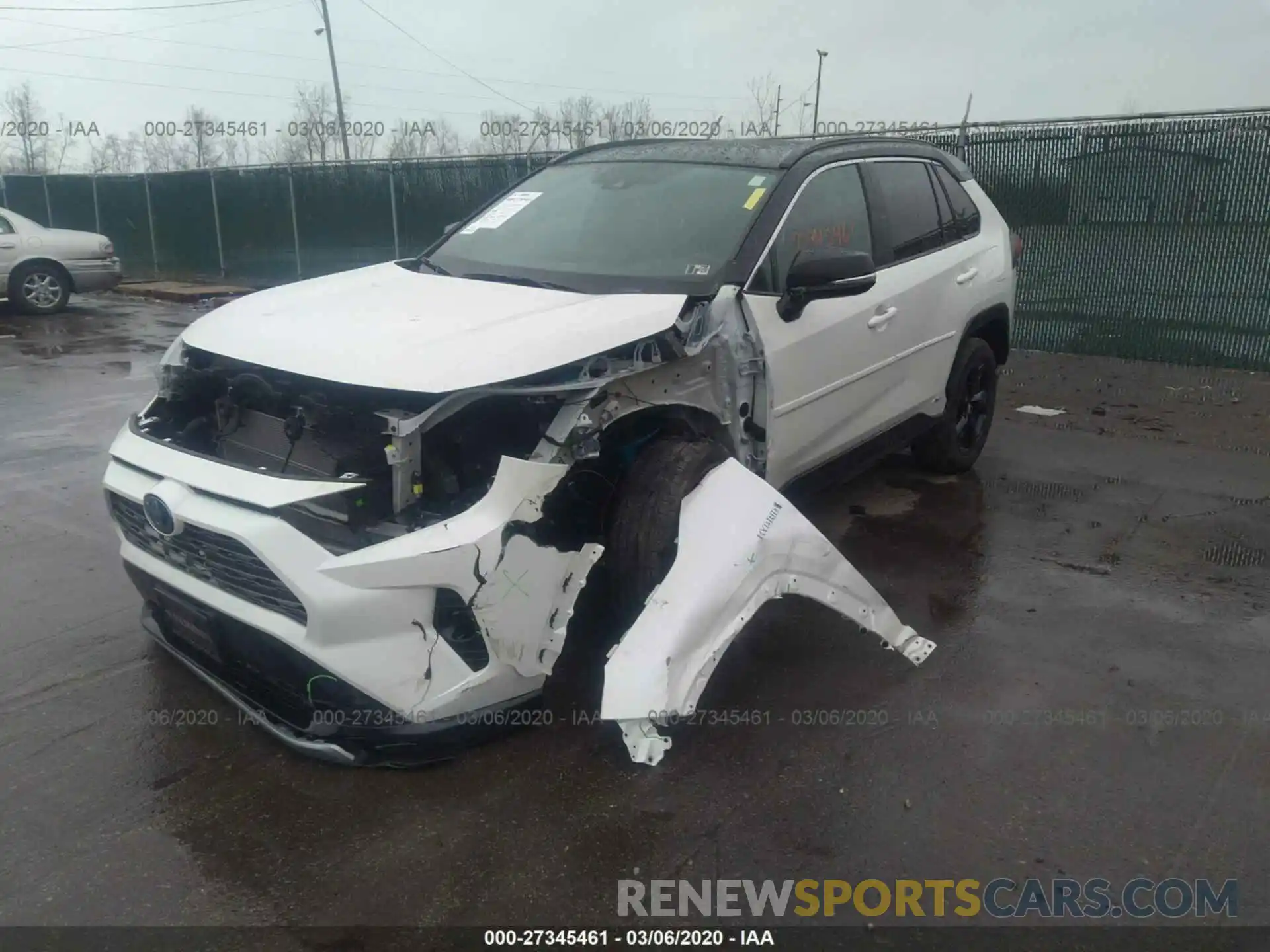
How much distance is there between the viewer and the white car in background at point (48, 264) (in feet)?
42.5

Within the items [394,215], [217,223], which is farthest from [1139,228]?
[217,223]

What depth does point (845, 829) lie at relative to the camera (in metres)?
2.83

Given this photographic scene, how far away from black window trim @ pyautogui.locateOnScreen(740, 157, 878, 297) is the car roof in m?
0.03

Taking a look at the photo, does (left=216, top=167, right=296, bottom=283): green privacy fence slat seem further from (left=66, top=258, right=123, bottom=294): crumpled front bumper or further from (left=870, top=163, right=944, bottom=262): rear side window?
(left=870, top=163, right=944, bottom=262): rear side window

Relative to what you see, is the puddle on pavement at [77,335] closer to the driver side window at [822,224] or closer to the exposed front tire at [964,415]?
the exposed front tire at [964,415]

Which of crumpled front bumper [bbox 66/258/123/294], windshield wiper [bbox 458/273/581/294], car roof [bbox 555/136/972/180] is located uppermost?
car roof [bbox 555/136/972/180]

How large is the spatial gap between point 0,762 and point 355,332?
1722mm

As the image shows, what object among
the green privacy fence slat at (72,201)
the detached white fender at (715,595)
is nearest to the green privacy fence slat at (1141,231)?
the detached white fender at (715,595)

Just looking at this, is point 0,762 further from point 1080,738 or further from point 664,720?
point 1080,738

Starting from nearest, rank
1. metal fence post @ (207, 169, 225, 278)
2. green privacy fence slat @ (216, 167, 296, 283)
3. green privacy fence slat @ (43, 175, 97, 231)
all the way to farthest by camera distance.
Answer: green privacy fence slat @ (216, 167, 296, 283) < metal fence post @ (207, 169, 225, 278) < green privacy fence slat @ (43, 175, 97, 231)

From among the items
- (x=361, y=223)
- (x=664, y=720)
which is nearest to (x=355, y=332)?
(x=664, y=720)

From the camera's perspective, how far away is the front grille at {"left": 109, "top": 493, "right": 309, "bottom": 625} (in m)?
2.76

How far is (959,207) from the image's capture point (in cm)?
Result: 548

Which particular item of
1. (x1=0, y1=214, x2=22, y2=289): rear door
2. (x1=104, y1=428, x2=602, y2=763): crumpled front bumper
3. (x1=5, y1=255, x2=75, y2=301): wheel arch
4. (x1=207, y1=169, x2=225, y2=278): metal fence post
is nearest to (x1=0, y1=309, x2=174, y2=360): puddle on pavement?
(x1=5, y1=255, x2=75, y2=301): wheel arch
